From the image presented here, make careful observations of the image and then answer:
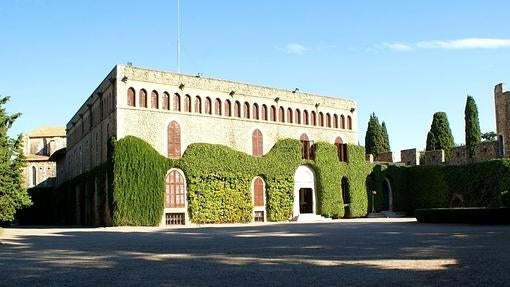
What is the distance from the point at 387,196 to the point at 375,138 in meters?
19.8

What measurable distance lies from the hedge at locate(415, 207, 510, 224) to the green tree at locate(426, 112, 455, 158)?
31266 millimetres

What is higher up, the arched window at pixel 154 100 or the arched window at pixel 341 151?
the arched window at pixel 154 100

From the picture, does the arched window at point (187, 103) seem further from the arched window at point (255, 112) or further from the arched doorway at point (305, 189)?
the arched doorway at point (305, 189)

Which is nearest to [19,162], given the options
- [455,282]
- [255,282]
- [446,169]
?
[255,282]

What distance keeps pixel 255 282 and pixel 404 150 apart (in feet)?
151

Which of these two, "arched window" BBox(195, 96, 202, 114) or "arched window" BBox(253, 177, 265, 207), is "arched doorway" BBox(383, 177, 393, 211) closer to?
"arched window" BBox(253, 177, 265, 207)

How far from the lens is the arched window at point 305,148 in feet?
143

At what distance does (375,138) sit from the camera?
67.4 m

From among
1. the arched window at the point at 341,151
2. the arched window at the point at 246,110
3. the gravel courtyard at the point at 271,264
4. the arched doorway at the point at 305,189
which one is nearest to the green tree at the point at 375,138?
the arched window at the point at 341,151

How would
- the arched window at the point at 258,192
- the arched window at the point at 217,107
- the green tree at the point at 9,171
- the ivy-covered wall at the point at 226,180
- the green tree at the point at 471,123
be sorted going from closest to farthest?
the green tree at the point at 9,171
the ivy-covered wall at the point at 226,180
the arched window at the point at 217,107
the arched window at the point at 258,192
the green tree at the point at 471,123

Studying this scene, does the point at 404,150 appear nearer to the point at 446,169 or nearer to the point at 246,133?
the point at 446,169

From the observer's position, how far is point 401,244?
15.9 metres

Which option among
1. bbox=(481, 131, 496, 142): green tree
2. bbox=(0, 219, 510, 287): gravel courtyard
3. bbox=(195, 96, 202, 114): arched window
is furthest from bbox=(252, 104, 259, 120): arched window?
bbox=(481, 131, 496, 142): green tree

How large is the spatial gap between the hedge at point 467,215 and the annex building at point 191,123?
43.4 feet
